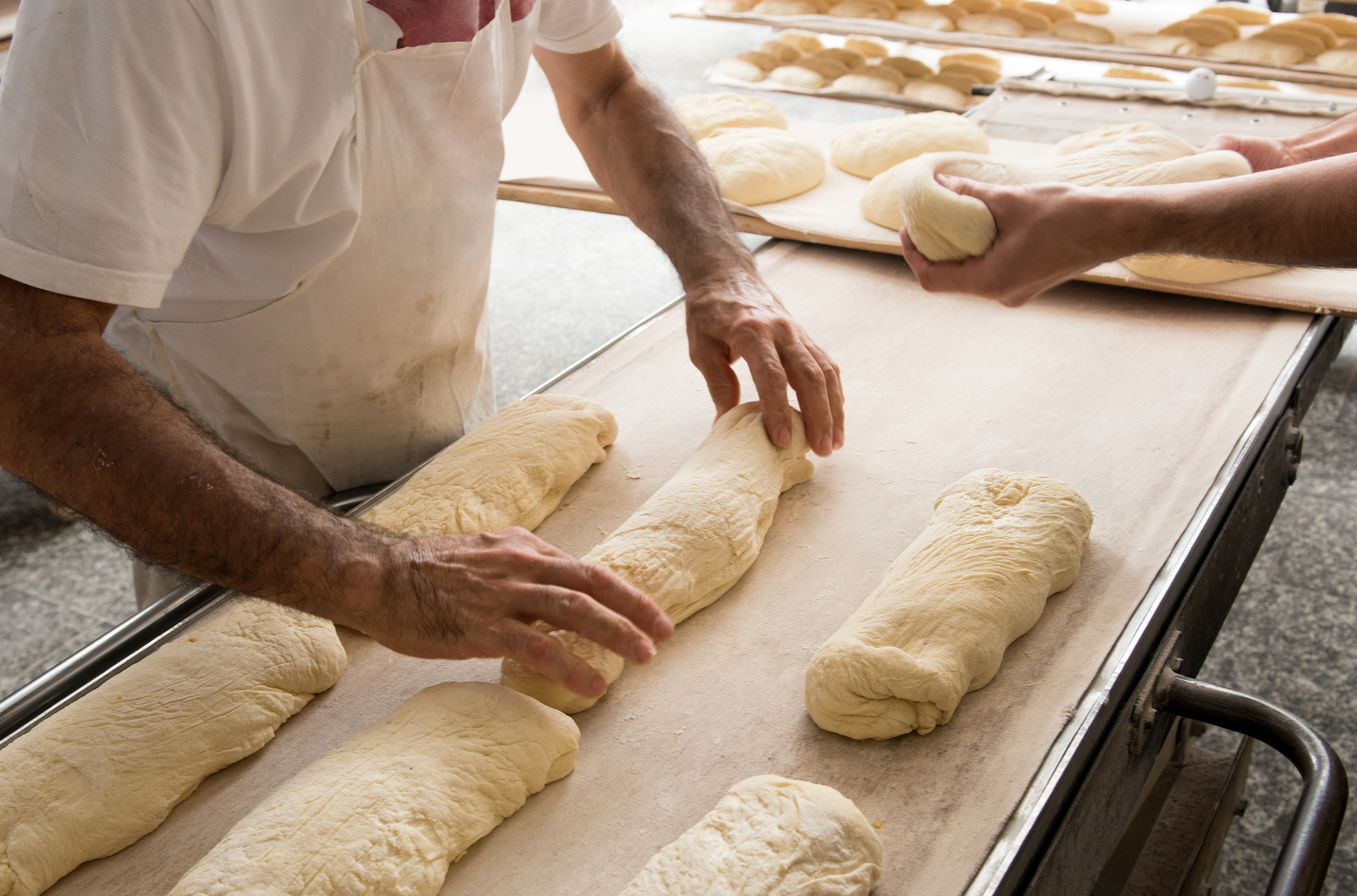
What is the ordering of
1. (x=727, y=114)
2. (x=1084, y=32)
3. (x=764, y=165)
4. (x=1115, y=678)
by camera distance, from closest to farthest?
(x=1115, y=678)
(x=764, y=165)
(x=727, y=114)
(x=1084, y=32)

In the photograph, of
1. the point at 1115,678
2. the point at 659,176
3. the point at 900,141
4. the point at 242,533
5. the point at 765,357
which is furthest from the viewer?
the point at 900,141

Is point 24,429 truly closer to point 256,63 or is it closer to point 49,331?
point 49,331

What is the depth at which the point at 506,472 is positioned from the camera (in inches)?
65.8

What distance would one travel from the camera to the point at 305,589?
1223mm

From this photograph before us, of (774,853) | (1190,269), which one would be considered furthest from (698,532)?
(1190,269)

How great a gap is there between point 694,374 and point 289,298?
80cm

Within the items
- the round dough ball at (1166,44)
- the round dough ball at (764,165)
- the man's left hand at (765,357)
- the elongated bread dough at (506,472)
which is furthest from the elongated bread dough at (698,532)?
the round dough ball at (1166,44)

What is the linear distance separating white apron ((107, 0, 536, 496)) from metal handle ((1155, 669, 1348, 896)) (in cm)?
127

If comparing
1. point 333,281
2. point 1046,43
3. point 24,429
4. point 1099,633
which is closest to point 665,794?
point 1099,633

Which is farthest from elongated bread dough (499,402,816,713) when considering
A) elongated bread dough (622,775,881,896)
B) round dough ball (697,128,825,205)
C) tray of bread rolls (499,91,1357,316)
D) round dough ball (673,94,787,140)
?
round dough ball (673,94,787,140)

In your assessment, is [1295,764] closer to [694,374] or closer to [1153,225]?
[1153,225]

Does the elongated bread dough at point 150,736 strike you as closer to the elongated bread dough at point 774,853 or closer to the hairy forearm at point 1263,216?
the elongated bread dough at point 774,853

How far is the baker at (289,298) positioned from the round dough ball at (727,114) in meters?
1.40

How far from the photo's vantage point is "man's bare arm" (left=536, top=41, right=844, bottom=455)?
70.0 inches
